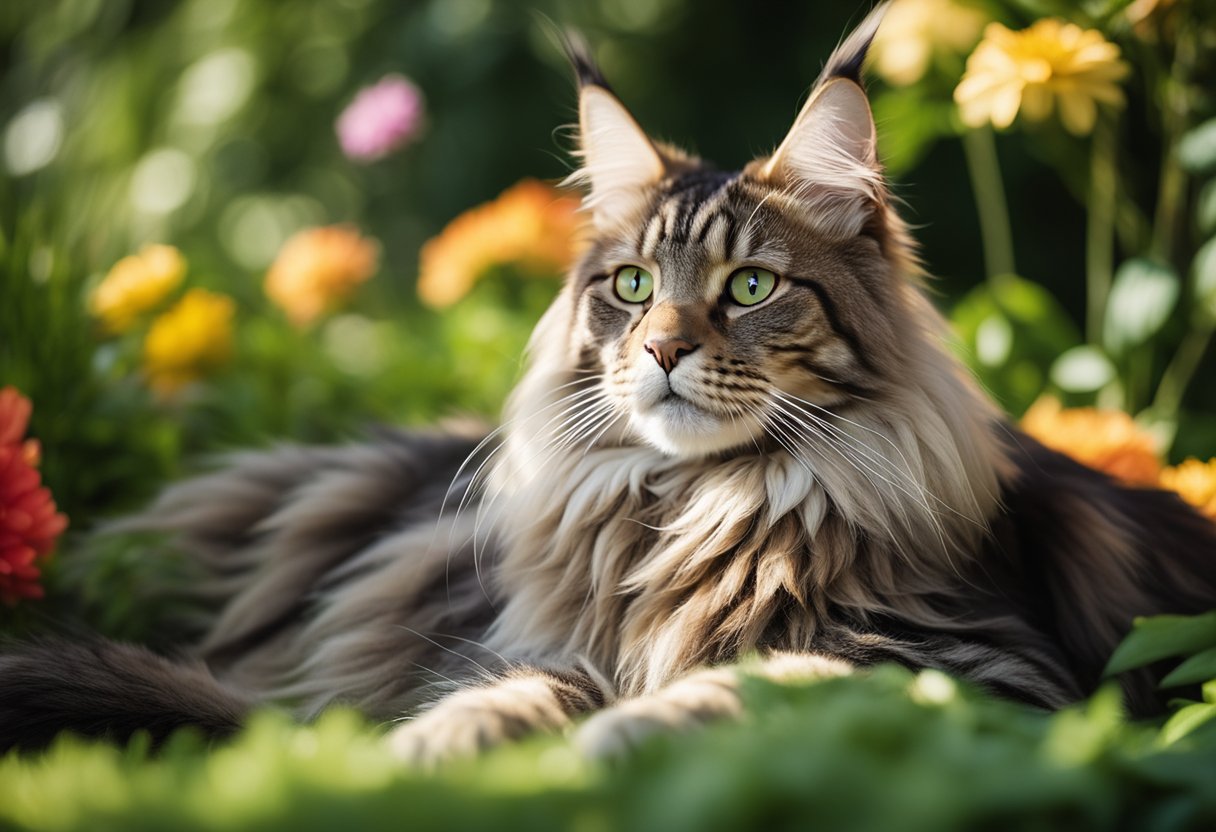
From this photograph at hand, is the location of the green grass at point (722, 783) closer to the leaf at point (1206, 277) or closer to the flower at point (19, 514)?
A: the flower at point (19, 514)

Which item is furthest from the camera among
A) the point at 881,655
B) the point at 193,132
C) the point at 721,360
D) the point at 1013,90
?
the point at 193,132

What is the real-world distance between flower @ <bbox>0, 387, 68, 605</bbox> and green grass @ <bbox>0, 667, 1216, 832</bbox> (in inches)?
26.9

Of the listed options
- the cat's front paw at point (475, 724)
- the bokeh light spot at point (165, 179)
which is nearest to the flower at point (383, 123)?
the bokeh light spot at point (165, 179)

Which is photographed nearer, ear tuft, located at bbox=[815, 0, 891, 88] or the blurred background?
ear tuft, located at bbox=[815, 0, 891, 88]

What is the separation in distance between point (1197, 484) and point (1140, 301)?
45 cm

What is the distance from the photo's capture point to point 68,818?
857mm

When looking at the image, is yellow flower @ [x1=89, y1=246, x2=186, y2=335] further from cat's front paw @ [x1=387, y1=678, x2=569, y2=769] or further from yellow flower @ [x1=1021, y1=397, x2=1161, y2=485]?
yellow flower @ [x1=1021, y1=397, x2=1161, y2=485]

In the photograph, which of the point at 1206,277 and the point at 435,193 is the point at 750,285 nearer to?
the point at 1206,277

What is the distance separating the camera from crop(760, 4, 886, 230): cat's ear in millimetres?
1566

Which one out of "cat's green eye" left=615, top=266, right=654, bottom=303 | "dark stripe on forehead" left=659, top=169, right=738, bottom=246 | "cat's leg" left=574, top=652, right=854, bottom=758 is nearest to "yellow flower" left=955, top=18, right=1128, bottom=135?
"dark stripe on forehead" left=659, top=169, right=738, bottom=246

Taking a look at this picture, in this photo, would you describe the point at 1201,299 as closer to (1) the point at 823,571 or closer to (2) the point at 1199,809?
(1) the point at 823,571

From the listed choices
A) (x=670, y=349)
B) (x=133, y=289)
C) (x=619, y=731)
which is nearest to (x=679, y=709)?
(x=619, y=731)

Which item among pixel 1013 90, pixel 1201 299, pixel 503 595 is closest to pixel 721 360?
pixel 503 595

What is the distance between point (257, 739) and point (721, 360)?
2.82 ft
